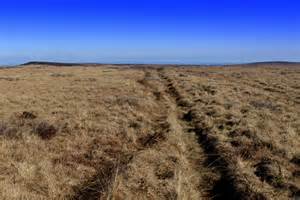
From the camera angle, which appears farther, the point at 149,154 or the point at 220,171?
the point at 149,154

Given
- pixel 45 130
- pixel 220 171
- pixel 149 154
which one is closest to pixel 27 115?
pixel 45 130

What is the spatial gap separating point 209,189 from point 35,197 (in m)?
3.66

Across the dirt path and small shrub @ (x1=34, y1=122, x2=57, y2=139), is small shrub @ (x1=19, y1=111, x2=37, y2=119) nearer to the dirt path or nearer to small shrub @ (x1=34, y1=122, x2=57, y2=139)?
small shrub @ (x1=34, y1=122, x2=57, y2=139)

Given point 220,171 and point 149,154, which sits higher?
point 149,154

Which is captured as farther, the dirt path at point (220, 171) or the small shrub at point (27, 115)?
the small shrub at point (27, 115)

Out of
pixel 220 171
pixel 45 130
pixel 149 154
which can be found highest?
pixel 45 130

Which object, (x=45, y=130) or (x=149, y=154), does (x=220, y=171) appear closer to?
(x=149, y=154)

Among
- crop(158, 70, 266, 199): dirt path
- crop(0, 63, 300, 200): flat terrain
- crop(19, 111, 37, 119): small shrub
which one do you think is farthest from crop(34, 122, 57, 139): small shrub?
crop(158, 70, 266, 199): dirt path

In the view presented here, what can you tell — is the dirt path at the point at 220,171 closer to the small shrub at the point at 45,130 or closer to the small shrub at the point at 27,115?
the small shrub at the point at 45,130

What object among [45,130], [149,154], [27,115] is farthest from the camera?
[27,115]

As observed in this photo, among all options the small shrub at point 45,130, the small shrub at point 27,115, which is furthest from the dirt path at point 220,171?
the small shrub at point 27,115

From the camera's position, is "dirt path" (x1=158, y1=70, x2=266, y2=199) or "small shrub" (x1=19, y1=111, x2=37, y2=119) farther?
"small shrub" (x1=19, y1=111, x2=37, y2=119)

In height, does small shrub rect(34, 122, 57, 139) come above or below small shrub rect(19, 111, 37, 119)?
above

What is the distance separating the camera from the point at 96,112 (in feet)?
53.1
